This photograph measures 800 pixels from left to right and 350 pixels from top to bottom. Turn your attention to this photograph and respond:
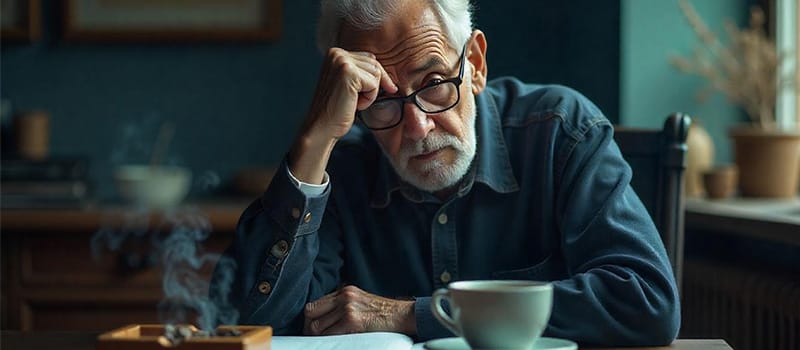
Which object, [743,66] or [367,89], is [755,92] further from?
[367,89]

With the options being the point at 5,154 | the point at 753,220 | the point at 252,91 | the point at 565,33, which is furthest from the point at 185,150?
the point at 753,220

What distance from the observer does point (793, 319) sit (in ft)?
6.58

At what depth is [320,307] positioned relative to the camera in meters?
1.37

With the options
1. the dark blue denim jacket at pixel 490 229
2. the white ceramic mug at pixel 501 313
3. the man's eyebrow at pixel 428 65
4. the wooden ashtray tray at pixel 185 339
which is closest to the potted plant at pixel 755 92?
the dark blue denim jacket at pixel 490 229

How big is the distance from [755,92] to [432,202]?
1313mm

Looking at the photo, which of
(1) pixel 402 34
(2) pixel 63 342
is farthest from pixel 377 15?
(2) pixel 63 342

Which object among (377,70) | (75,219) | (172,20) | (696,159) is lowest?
(75,219)

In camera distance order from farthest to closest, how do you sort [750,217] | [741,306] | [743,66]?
[743,66], [741,306], [750,217]

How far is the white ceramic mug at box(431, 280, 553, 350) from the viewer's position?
1.00 metres

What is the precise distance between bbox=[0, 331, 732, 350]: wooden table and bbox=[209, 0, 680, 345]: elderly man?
0.17ft

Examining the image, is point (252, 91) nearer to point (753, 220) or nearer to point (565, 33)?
point (565, 33)

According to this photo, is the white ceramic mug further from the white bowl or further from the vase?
the white bowl

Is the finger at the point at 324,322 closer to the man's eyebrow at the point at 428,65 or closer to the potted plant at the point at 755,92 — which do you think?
the man's eyebrow at the point at 428,65

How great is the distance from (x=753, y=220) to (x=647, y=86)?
713mm
